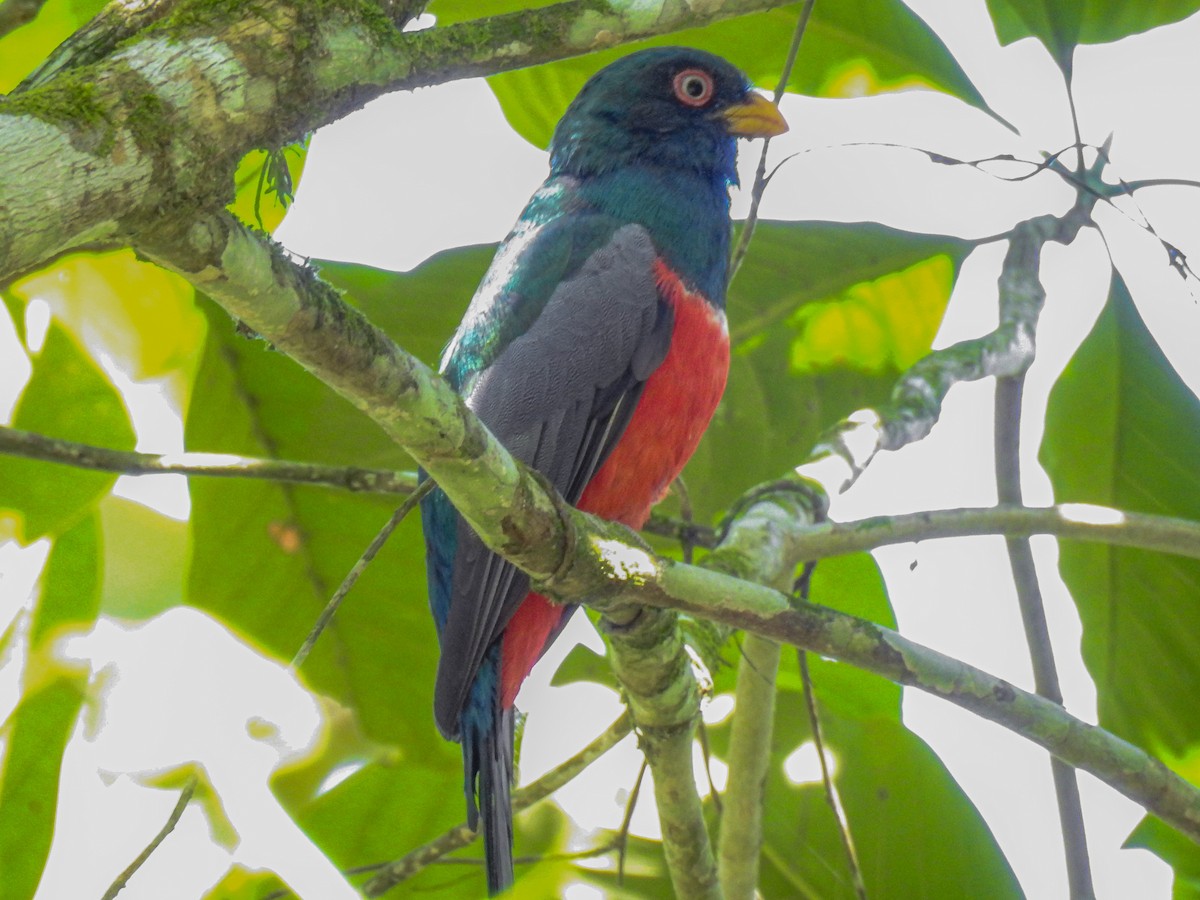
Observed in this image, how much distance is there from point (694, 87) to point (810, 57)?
480 millimetres

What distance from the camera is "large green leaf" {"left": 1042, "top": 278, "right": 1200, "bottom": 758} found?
4.03 m

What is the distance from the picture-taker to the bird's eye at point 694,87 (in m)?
4.11

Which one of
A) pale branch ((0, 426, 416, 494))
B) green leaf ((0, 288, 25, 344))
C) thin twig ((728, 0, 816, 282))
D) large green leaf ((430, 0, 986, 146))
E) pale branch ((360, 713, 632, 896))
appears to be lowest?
pale branch ((360, 713, 632, 896))

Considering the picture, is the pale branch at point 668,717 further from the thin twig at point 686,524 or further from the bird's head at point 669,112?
the bird's head at point 669,112

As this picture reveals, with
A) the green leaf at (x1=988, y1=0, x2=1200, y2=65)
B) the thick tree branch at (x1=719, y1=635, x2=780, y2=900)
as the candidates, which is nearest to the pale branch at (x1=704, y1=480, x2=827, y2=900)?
the thick tree branch at (x1=719, y1=635, x2=780, y2=900)

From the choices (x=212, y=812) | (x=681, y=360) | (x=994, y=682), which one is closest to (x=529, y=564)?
(x=212, y=812)

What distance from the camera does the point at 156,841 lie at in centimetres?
198

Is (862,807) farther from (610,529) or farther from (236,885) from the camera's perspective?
(236,885)

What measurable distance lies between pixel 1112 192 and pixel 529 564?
2.68 meters

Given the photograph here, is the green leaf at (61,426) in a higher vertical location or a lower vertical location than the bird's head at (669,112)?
lower

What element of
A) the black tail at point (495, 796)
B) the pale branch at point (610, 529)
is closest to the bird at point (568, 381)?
the black tail at point (495, 796)

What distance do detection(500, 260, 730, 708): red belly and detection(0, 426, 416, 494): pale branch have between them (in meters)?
0.51

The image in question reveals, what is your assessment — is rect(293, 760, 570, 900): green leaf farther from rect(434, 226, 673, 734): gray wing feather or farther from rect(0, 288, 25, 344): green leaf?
rect(0, 288, 25, 344): green leaf

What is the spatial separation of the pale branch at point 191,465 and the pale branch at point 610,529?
0.87 meters
